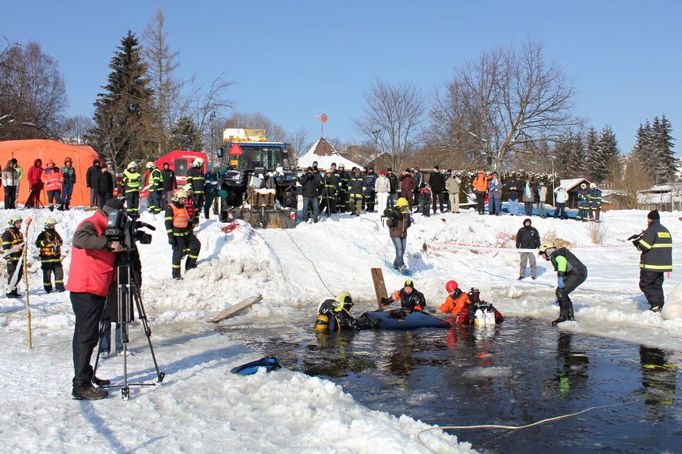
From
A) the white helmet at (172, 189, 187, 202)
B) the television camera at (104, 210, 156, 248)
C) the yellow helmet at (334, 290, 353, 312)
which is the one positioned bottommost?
the yellow helmet at (334, 290, 353, 312)

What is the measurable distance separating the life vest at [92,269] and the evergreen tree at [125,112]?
3588 cm

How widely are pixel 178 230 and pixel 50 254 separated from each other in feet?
9.23

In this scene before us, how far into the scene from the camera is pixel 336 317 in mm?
11695

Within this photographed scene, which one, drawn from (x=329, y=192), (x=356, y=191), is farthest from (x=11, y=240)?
(x=356, y=191)

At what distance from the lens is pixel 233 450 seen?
16.9 feet

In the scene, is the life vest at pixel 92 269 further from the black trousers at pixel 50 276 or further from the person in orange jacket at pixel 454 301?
the black trousers at pixel 50 276

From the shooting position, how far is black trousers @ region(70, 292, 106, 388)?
633 cm

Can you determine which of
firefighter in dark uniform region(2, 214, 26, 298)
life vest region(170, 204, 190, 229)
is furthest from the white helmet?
firefighter in dark uniform region(2, 214, 26, 298)

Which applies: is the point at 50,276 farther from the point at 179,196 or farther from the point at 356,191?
the point at 356,191

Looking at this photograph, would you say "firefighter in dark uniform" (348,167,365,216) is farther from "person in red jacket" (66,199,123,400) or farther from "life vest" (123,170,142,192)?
"person in red jacket" (66,199,123,400)

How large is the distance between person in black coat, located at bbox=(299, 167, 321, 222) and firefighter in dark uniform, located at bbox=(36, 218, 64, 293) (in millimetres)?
8485

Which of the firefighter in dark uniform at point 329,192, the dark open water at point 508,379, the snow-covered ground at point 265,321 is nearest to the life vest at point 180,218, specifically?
the snow-covered ground at point 265,321

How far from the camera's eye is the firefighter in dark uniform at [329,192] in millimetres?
22719

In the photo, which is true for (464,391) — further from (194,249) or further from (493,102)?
(493,102)
